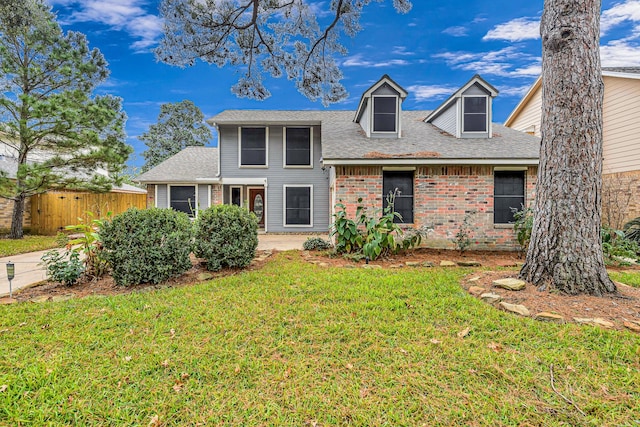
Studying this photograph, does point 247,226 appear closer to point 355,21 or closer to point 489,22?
point 355,21

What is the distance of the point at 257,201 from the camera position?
14539 mm

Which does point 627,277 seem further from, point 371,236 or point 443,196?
point 371,236

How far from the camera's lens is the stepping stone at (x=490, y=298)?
13.5ft

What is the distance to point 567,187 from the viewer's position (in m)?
4.21

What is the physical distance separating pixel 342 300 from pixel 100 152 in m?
12.1

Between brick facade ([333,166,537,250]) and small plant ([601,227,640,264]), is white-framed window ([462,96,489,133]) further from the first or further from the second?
small plant ([601,227,640,264])

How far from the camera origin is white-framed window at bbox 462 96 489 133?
9789 mm

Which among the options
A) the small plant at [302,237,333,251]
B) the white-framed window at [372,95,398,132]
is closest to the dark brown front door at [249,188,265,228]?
the small plant at [302,237,333,251]

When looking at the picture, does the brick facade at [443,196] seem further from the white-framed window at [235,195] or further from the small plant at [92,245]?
the white-framed window at [235,195]

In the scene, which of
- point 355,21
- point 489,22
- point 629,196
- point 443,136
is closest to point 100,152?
point 355,21

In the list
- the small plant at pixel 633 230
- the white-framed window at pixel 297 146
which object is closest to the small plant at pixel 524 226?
the small plant at pixel 633 230

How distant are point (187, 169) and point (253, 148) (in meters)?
3.54

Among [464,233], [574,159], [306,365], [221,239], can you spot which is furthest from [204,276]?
[464,233]

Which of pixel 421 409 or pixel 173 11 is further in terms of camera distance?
pixel 173 11
